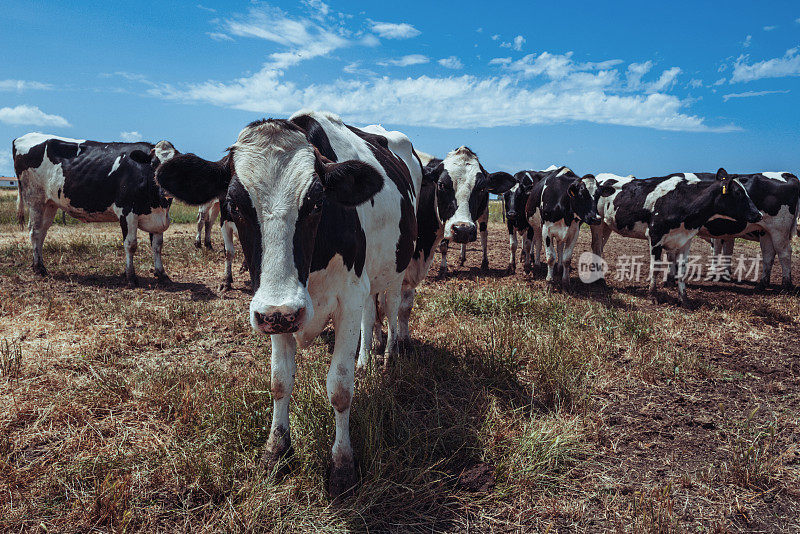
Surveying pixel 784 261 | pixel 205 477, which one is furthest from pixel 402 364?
pixel 784 261

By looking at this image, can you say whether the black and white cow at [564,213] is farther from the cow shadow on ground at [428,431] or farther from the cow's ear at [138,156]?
the cow's ear at [138,156]

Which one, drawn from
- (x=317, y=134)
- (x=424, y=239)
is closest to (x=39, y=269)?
(x=424, y=239)

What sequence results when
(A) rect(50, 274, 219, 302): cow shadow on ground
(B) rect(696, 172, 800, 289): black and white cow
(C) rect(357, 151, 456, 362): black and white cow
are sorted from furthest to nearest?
1. (B) rect(696, 172, 800, 289): black and white cow
2. (A) rect(50, 274, 219, 302): cow shadow on ground
3. (C) rect(357, 151, 456, 362): black and white cow

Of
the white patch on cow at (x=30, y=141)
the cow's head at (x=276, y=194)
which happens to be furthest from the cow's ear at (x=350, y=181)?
the white patch on cow at (x=30, y=141)

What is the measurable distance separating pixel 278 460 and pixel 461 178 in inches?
198

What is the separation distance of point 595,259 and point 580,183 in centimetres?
334

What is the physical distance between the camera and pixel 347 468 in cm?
295

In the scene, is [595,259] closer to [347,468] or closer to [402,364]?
[402,364]

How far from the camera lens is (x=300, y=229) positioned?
251cm

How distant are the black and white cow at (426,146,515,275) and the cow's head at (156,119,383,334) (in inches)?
146

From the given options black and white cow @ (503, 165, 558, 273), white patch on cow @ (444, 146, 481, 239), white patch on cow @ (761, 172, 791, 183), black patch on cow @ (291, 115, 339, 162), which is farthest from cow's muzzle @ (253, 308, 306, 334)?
white patch on cow @ (761, 172, 791, 183)

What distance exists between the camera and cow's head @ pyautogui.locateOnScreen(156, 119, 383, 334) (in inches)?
93.1

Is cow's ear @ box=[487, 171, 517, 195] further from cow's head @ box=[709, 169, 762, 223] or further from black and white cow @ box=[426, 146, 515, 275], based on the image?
cow's head @ box=[709, 169, 762, 223]

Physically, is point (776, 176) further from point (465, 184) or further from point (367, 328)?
point (367, 328)
